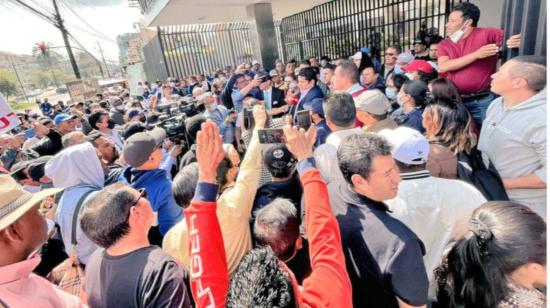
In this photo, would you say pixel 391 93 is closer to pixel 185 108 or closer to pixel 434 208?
pixel 434 208

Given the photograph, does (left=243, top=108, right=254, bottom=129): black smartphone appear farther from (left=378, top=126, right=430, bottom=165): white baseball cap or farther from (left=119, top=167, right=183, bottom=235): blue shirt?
(left=378, top=126, right=430, bottom=165): white baseball cap

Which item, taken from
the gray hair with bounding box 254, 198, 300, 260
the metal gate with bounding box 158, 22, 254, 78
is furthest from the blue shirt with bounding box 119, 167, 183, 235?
the metal gate with bounding box 158, 22, 254, 78

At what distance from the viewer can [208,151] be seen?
1082 mm

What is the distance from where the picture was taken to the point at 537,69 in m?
1.81

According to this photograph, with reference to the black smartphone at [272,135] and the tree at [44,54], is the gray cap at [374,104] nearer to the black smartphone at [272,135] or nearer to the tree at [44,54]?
the black smartphone at [272,135]

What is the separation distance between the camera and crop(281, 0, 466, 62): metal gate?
8.94 metres

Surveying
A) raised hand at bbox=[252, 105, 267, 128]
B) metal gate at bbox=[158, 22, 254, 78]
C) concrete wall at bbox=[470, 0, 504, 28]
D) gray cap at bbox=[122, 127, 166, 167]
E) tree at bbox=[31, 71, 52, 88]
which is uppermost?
tree at bbox=[31, 71, 52, 88]

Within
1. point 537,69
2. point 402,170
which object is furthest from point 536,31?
point 402,170

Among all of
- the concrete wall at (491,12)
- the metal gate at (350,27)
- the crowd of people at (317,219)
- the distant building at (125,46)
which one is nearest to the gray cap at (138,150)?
the crowd of people at (317,219)

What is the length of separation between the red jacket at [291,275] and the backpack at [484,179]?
1376mm

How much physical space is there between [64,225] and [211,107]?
299 centimetres

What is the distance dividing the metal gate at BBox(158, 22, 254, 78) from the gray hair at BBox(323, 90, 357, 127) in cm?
1318

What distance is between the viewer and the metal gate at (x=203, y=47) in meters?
14.7

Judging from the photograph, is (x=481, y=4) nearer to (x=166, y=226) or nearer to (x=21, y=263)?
(x=166, y=226)
